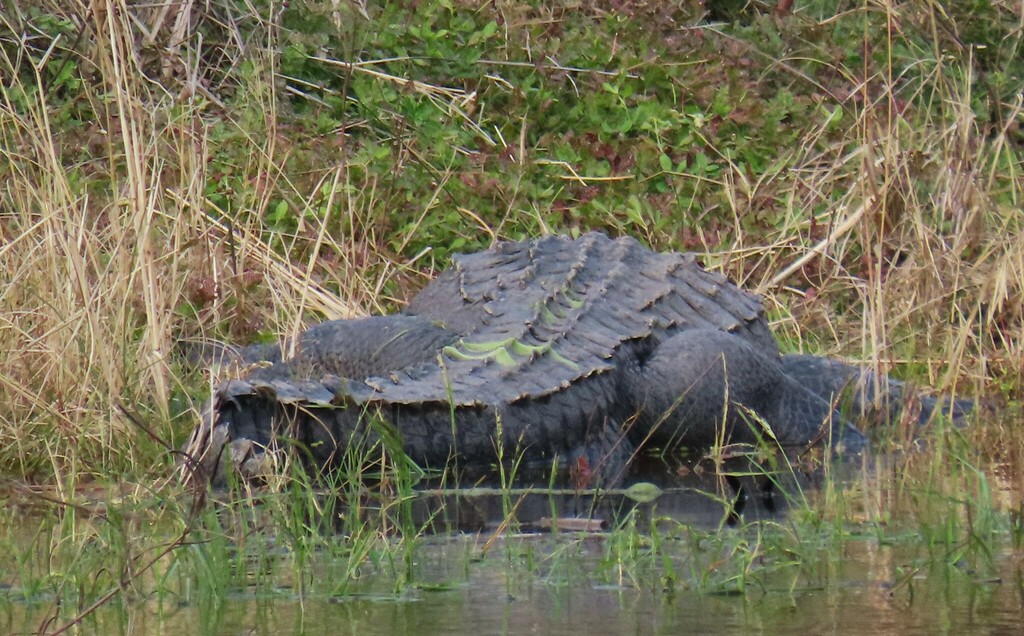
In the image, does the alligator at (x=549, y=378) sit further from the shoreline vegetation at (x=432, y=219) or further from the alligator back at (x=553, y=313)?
the shoreline vegetation at (x=432, y=219)

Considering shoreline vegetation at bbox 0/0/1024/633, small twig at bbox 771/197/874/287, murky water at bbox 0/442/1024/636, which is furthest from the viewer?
small twig at bbox 771/197/874/287

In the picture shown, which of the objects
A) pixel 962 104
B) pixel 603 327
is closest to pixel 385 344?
pixel 603 327

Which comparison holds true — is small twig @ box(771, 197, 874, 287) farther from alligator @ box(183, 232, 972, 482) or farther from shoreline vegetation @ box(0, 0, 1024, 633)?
alligator @ box(183, 232, 972, 482)

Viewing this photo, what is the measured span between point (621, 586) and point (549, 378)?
6.37ft

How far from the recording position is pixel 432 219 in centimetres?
821

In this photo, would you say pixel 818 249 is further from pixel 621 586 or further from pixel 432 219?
pixel 621 586

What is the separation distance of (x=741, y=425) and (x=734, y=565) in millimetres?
2374

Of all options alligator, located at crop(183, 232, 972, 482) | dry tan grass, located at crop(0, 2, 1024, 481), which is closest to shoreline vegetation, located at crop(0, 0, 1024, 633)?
dry tan grass, located at crop(0, 2, 1024, 481)

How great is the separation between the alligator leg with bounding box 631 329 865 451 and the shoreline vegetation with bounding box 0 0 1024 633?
49 centimetres

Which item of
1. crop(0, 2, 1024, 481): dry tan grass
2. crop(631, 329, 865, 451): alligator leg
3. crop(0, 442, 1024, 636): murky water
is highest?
crop(0, 2, 1024, 481): dry tan grass

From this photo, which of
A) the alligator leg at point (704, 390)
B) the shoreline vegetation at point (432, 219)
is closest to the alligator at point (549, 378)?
the alligator leg at point (704, 390)

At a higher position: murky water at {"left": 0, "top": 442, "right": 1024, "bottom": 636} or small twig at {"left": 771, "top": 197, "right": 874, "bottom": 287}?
small twig at {"left": 771, "top": 197, "right": 874, "bottom": 287}

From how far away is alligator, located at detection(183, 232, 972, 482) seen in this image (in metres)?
4.87

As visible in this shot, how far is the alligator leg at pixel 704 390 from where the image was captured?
18.7 ft
